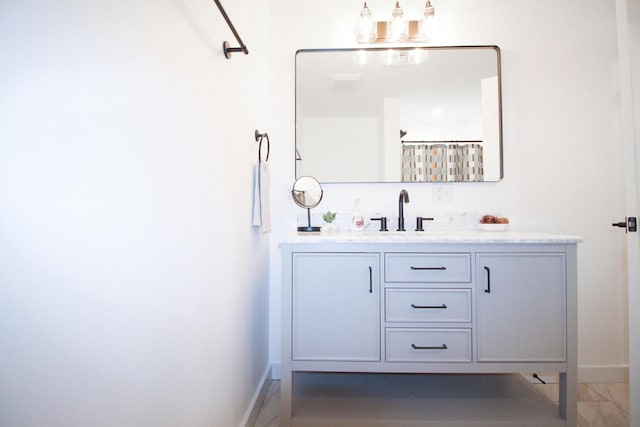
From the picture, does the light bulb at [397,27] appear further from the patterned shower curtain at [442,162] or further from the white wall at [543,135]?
the patterned shower curtain at [442,162]

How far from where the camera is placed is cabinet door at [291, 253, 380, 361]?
1.34 meters

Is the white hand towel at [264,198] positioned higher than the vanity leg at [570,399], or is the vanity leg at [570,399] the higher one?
the white hand towel at [264,198]

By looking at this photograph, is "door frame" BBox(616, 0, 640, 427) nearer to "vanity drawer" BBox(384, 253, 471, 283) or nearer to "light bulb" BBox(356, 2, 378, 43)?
"vanity drawer" BBox(384, 253, 471, 283)

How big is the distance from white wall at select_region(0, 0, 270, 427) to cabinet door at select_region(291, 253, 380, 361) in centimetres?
38

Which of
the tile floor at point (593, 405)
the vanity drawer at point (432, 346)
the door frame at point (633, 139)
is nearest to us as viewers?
the door frame at point (633, 139)

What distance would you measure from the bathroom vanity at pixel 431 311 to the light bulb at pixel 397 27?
1.39 metres

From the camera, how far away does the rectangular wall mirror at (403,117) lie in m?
1.88

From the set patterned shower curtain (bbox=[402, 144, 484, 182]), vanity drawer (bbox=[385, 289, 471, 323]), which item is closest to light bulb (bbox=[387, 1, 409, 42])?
patterned shower curtain (bbox=[402, 144, 484, 182])

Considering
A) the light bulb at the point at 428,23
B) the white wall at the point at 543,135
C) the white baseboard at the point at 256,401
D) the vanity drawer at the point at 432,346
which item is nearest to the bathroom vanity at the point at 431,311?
the vanity drawer at the point at 432,346

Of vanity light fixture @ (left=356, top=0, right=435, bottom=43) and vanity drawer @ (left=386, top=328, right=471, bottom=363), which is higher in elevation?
vanity light fixture @ (left=356, top=0, right=435, bottom=43)

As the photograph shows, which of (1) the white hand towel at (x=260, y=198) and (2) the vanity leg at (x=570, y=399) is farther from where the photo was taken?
(1) the white hand towel at (x=260, y=198)

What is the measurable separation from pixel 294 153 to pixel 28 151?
5.21ft

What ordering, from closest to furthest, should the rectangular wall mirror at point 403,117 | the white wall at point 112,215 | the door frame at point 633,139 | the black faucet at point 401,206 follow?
1. the white wall at point 112,215
2. the door frame at point 633,139
3. the black faucet at point 401,206
4. the rectangular wall mirror at point 403,117

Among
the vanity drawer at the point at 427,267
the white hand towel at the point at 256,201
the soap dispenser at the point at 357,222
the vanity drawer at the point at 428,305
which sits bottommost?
the vanity drawer at the point at 428,305
